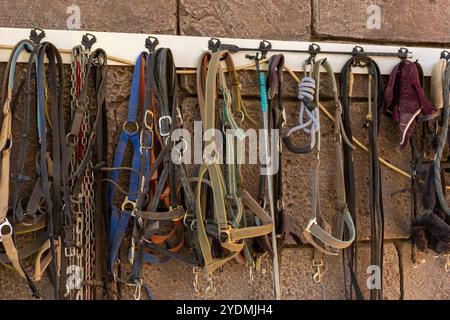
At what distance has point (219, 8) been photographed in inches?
74.7

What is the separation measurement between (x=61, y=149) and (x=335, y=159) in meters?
1.07

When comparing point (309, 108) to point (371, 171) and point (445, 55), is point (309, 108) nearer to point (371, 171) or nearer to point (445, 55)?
point (371, 171)

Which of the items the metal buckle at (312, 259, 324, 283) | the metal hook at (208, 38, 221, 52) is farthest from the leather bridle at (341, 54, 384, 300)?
the metal hook at (208, 38, 221, 52)

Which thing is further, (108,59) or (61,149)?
(108,59)

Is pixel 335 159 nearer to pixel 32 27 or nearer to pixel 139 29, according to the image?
pixel 139 29

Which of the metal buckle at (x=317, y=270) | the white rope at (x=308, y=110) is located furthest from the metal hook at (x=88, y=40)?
the metal buckle at (x=317, y=270)

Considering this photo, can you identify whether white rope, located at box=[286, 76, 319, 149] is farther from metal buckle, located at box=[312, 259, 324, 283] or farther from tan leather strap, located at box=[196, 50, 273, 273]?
metal buckle, located at box=[312, 259, 324, 283]

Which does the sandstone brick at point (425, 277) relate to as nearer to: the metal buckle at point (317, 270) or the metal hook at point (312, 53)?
the metal buckle at point (317, 270)

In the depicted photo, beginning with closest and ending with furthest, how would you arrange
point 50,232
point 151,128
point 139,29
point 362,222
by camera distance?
point 50,232, point 151,128, point 139,29, point 362,222

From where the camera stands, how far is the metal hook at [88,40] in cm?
170

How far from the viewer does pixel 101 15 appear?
5.90 feet
